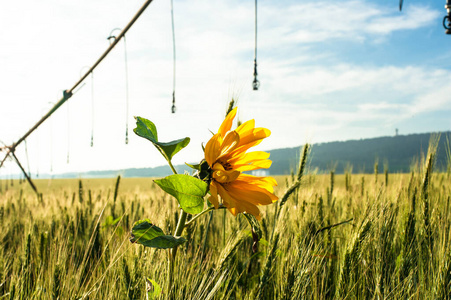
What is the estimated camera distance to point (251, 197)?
734 mm

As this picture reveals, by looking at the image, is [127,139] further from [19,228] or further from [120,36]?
[19,228]

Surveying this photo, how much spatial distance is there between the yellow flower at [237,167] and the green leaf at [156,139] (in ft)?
0.21

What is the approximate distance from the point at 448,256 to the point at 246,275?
3.21ft

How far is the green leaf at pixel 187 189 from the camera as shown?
0.63m

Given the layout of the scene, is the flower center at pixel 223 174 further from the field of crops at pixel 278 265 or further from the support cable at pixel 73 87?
the support cable at pixel 73 87

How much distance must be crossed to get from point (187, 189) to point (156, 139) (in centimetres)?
17

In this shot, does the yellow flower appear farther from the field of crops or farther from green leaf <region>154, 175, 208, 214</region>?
the field of crops

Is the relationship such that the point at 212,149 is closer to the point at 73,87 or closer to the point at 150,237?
the point at 150,237

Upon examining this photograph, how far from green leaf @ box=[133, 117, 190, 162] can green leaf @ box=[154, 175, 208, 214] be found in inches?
3.3

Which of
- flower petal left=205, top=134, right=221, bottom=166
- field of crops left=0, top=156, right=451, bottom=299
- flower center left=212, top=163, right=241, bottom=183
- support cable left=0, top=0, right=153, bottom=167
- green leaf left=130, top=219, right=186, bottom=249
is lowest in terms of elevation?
field of crops left=0, top=156, right=451, bottom=299

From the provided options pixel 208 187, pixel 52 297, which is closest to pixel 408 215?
pixel 208 187

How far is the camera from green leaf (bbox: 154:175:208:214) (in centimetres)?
63

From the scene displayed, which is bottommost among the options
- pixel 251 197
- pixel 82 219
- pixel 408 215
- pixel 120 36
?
pixel 82 219

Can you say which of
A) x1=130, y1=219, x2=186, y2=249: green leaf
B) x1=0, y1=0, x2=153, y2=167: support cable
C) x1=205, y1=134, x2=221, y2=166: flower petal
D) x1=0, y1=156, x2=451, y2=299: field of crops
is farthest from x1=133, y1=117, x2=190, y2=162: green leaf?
x1=0, y1=0, x2=153, y2=167: support cable
